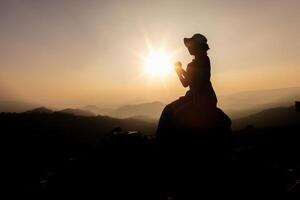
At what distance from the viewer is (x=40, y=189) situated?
51.7 feet

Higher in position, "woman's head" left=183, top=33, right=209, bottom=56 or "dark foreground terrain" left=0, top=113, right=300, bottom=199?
"woman's head" left=183, top=33, right=209, bottom=56

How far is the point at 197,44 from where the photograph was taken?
9211 millimetres

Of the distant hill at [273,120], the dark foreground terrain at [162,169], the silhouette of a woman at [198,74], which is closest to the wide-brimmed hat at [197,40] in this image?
the silhouette of a woman at [198,74]

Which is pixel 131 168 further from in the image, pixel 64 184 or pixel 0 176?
pixel 0 176

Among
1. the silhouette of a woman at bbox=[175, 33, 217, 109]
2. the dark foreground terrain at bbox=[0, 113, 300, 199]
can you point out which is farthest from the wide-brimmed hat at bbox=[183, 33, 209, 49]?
the dark foreground terrain at bbox=[0, 113, 300, 199]

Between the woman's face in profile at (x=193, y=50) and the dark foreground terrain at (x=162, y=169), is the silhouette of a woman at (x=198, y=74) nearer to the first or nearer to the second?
the woman's face in profile at (x=193, y=50)

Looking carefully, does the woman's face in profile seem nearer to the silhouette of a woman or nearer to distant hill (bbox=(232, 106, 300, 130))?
the silhouette of a woman

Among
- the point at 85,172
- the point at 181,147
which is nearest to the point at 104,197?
the point at 85,172

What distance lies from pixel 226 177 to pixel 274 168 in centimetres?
772

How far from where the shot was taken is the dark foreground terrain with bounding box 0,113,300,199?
9133 mm

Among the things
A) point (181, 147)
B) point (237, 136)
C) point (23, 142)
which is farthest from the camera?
point (23, 142)

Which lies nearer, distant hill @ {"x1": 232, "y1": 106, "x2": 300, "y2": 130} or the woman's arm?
the woman's arm

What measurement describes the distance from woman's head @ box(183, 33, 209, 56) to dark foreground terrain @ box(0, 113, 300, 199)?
2283mm

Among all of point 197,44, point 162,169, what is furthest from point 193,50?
point 162,169
